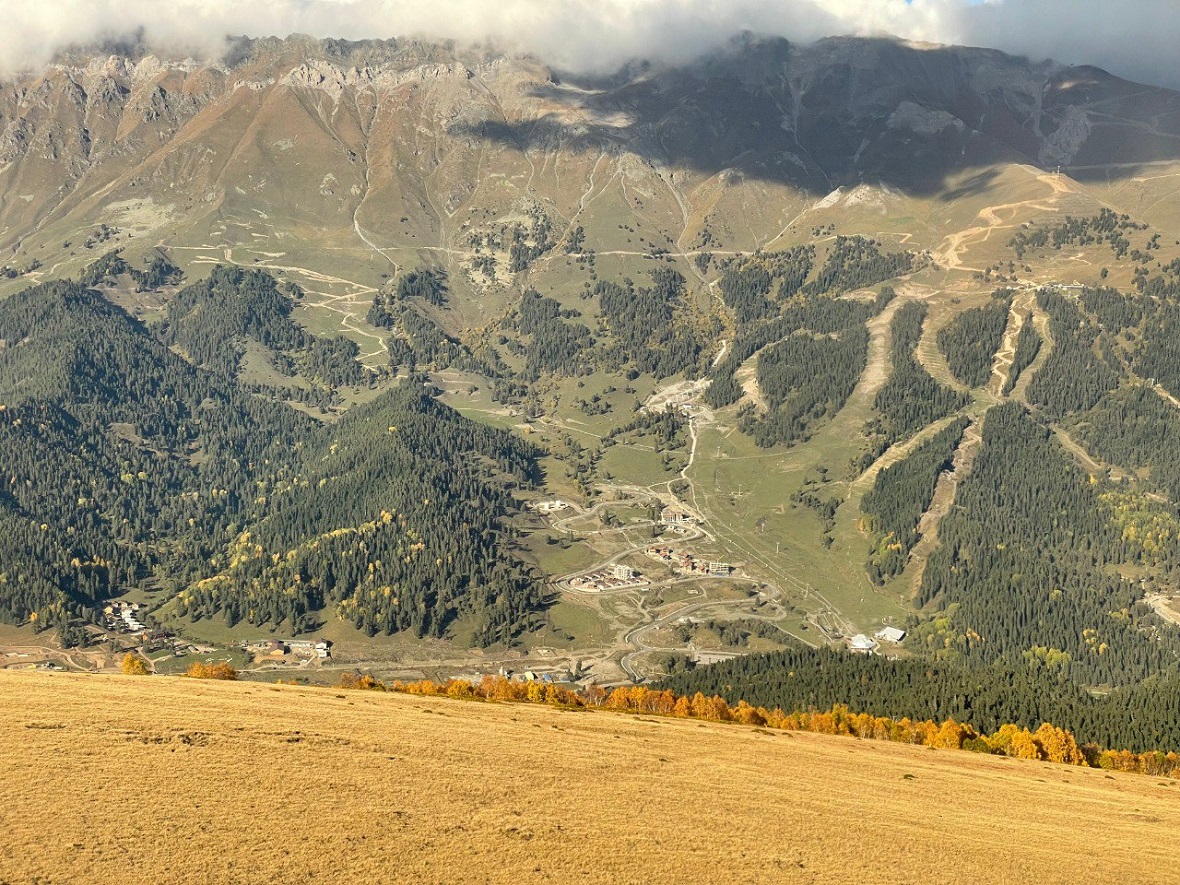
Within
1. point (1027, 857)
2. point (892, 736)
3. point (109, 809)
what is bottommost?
point (892, 736)

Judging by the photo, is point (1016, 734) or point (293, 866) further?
point (1016, 734)

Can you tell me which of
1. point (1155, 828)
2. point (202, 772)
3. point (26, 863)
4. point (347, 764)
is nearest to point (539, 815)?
point (347, 764)

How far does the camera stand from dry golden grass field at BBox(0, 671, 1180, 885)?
78250 mm

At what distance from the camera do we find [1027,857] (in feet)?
323

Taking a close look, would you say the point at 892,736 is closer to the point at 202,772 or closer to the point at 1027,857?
the point at 1027,857

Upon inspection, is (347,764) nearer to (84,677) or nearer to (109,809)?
(109,809)

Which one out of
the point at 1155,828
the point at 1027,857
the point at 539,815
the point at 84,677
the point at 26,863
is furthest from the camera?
the point at 84,677

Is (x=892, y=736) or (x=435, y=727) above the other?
(x=435, y=727)

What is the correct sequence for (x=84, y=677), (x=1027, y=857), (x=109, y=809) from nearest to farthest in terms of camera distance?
(x=109, y=809), (x=1027, y=857), (x=84, y=677)

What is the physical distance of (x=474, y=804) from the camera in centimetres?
9281

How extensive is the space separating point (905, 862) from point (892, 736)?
346 feet

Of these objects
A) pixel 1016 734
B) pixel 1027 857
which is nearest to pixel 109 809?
pixel 1027 857

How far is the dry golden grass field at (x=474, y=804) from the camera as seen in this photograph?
7825cm

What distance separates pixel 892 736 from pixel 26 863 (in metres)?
150
